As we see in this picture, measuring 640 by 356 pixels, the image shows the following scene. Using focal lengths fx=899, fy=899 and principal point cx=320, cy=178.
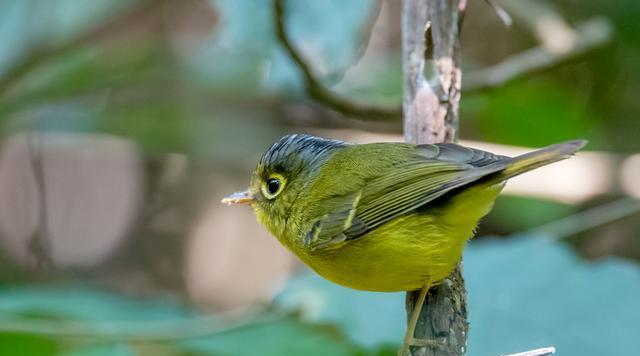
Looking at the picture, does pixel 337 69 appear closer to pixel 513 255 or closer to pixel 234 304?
pixel 513 255

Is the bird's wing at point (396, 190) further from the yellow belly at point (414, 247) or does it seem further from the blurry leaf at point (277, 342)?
the blurry leaf at point (277, 342)

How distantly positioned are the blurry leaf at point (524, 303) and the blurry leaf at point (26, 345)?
0.87m

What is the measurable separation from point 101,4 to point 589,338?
9.93 ft

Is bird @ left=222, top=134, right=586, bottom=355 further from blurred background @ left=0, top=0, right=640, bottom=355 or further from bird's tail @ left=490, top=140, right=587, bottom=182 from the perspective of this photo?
blurred background @ left=0, top=0, right=640, bottom=355

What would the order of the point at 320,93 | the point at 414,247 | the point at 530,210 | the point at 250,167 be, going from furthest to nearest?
the point at 250,167
the point at 530,210
the point at 320,93
the point at 414,247

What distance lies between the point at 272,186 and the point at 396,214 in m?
0.64

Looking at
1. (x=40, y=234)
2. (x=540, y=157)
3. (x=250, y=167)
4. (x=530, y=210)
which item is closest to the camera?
(x=540, y=157)

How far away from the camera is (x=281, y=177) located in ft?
10.7

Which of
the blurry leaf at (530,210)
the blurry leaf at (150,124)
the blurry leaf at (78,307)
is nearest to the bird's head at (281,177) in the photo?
the blurry leaf at (78,307)

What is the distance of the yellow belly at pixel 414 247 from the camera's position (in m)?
2.75

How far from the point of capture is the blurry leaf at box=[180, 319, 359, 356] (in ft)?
10.6

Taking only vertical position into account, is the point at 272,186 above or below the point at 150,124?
below

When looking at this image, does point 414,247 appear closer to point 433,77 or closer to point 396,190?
point 396,190

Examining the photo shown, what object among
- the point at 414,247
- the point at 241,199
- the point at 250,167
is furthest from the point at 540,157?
the point at 250,167
